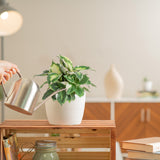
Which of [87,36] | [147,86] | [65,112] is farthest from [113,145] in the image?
[87,36]

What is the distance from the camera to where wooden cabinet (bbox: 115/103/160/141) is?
4.89 meters

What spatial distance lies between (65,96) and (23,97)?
346 mm

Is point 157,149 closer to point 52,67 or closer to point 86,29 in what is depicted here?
point 52,67

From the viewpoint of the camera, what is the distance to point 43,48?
5.27 metres

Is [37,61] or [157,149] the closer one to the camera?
[157,149]

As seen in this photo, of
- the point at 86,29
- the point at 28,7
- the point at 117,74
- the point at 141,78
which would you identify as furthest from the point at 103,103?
the point at 28,7

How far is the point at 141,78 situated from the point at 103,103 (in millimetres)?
762

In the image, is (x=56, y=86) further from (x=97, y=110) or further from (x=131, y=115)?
(x=131, y=115)

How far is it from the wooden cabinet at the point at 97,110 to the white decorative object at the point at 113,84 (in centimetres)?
16

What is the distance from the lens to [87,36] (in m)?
5.28

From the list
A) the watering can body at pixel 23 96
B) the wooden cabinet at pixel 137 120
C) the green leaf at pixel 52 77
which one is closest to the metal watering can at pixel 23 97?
the watering can body at pixel 23 96

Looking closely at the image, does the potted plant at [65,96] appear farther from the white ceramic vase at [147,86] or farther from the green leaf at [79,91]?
the white ceramic vase at [147,86]

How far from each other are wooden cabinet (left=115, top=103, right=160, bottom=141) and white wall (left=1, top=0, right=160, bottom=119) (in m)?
0.41

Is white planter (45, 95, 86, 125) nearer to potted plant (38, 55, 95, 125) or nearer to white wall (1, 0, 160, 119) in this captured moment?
potted plant (38, 55, 95, 125)
